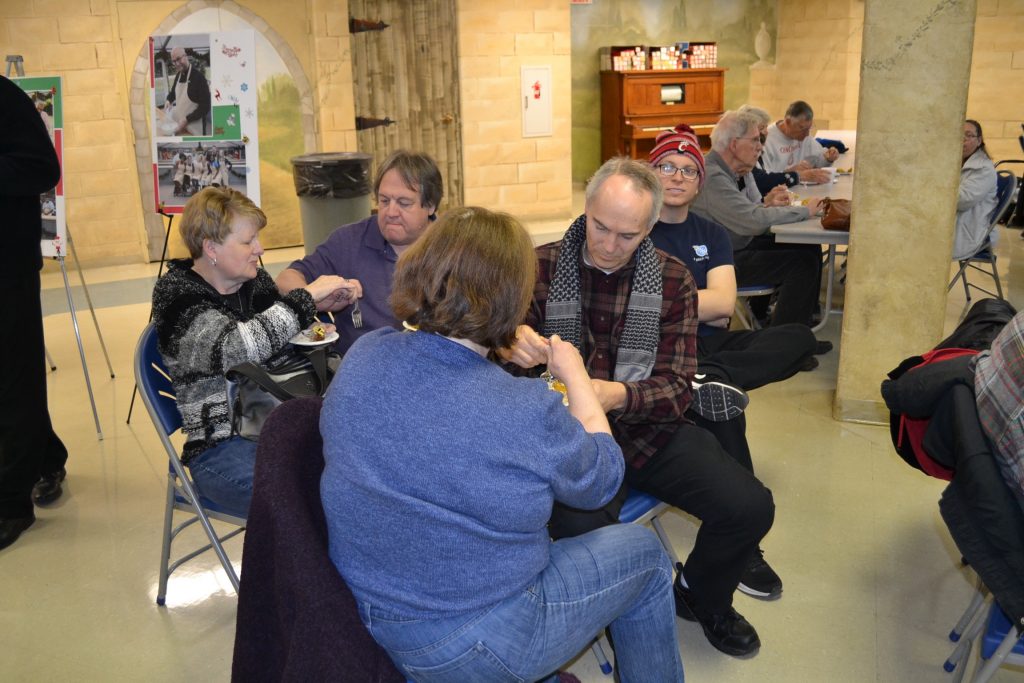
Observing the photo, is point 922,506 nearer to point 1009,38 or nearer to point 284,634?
→ point 284,634

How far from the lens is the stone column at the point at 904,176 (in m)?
3.57

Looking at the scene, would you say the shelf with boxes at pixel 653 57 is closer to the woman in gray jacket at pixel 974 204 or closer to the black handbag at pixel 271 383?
the woman in gray jacket at pixel 974 204

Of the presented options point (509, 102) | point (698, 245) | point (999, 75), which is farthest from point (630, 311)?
point (999, 75)

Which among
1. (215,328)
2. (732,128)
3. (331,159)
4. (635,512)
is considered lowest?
(635,512)

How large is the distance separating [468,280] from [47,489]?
2680mm

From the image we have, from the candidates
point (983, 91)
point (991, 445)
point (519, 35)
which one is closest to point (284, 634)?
point (991, 445)

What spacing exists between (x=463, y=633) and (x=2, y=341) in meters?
2.35

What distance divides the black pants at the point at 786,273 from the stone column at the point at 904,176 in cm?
103

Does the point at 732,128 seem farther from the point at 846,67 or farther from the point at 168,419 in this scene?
the point at 846,67

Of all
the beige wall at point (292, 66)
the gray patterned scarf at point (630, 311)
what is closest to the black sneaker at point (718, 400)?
the gray patterned scarf at point (630, 311)

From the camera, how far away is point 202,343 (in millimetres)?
2463

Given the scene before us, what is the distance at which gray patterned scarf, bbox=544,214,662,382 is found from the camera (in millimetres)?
2512

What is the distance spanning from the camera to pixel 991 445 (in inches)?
78.6

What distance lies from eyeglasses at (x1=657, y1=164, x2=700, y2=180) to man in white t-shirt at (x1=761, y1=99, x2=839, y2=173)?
12.1ft
